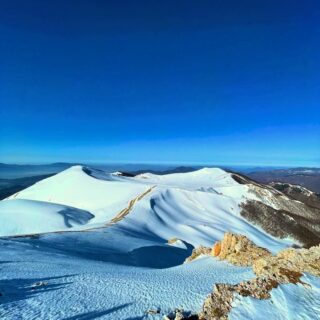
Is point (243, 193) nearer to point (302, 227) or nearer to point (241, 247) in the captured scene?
point (302, 227)

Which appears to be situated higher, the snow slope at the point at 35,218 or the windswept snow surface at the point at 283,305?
the windswept snow surface at the point at 283,305

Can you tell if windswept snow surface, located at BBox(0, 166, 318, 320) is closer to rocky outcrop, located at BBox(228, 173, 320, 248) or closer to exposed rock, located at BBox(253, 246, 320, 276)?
exposed rock, located at BBox(253, 246, 320, 276)

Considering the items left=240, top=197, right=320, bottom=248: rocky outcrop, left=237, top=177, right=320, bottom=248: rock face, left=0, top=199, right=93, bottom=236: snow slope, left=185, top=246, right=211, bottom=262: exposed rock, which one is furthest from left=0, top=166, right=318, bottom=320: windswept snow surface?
left=237, top=177, right=320, bottom=248: rock face

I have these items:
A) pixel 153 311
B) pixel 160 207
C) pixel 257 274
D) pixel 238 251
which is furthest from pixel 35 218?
pixel 153 311

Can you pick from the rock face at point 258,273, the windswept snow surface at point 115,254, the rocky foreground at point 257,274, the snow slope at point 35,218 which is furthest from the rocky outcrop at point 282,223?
the rocky foreground at point 257,274

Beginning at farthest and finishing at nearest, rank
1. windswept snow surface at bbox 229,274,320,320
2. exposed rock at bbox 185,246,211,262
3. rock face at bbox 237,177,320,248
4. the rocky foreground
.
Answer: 1. rock face at bbox 237,177,320,248
2. exposed rock at bbox 185,246,211,262
3. the rocky foreground
4. windswept snow surface at bbox 229,274,320,320

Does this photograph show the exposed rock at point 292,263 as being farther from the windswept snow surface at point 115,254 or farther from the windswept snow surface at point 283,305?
the windswept snow surface at point 283,305

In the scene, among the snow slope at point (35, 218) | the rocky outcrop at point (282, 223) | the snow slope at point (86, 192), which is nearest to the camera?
the snow slope at point (35, 218)

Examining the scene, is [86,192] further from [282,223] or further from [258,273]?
[258,273]
